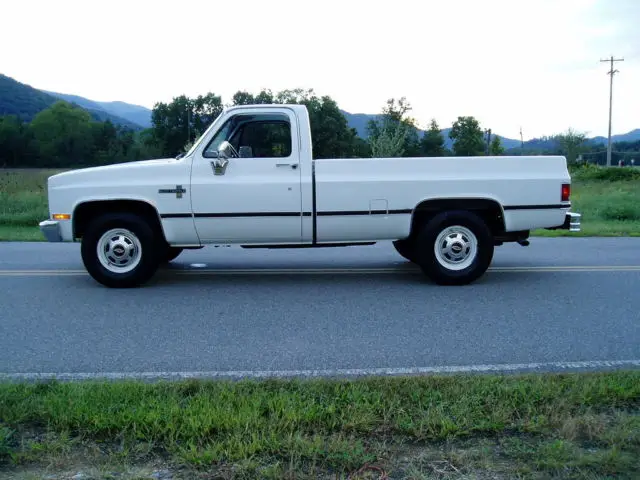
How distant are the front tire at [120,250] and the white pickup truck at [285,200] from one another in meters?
0.01

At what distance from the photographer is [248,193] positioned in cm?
801

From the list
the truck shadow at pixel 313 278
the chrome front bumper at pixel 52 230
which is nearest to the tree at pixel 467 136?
the truck shadow at pixel 313 278

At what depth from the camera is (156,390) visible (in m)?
4.41

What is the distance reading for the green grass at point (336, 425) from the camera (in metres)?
3.46

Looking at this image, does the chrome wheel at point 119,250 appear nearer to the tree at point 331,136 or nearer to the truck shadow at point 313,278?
the truck shadow at point 313,278

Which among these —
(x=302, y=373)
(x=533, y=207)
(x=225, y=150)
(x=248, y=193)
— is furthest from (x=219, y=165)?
(x=533, y=207)

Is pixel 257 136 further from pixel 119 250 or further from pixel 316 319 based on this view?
pixel 316 319

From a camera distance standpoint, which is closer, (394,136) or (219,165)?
(219,165)

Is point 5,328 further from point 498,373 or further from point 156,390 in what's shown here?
point 498,373

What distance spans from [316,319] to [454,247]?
2497 millimetres

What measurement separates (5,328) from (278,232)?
3192 mm

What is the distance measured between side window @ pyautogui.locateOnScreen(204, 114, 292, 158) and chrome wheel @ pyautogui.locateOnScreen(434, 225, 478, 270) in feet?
7.22

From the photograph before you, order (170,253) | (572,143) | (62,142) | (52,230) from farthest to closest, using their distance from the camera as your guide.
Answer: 1. (572,143)
2. (62,142)
3. (170,253)
4. (52,230)

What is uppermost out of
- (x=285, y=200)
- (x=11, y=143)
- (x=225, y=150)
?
(x=11, y=143)
